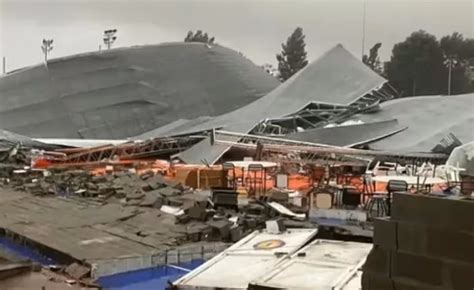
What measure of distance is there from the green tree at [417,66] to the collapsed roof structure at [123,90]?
17.1 metres

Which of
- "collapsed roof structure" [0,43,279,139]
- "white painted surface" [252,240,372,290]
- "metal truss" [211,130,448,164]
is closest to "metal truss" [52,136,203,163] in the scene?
"metal truss" [211,130,448,164]

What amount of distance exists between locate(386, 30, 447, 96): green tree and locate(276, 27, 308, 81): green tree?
1508cm

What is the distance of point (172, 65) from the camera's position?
4447 centimetres

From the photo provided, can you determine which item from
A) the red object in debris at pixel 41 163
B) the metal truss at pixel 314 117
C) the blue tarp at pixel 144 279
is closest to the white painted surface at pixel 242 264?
the blue tarp at pixel 144 279

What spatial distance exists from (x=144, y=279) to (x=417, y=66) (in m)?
52.6

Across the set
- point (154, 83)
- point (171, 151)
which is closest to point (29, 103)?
point (154, 83)

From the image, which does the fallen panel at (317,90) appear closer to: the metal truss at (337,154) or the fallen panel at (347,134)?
the fallen panel at (347,134)

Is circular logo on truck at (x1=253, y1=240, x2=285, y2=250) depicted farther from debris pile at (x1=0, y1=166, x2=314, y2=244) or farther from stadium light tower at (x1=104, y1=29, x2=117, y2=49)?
stadium light tower at (x1=104, y1=29, x2=117, y2=49)

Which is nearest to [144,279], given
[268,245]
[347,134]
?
[268,245]

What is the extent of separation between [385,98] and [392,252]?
32642 mm

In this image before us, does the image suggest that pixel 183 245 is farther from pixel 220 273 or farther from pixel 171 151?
pixel 171 151

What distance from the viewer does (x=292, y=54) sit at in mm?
73125

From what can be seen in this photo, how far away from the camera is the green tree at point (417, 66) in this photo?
5791cm

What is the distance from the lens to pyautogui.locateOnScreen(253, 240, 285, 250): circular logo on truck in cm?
790
